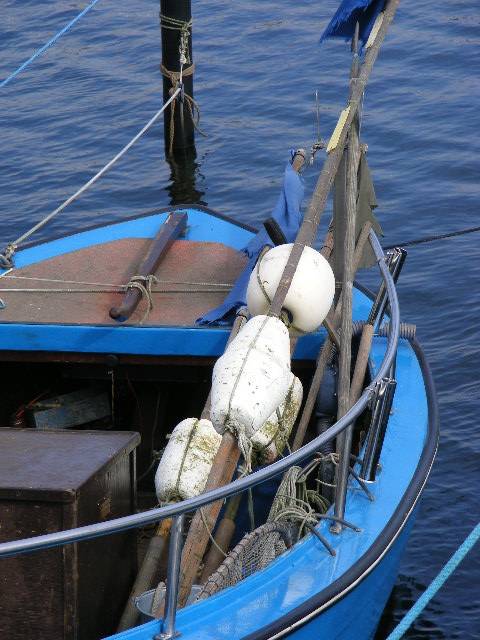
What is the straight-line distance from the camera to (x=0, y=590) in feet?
13.3

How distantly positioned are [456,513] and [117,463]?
10.7 ft

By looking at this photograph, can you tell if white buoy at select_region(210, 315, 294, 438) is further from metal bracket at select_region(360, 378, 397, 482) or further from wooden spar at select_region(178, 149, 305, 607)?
metal bracket at select_region(360, 378, 397, 482)

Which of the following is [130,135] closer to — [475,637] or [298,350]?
[298,350]

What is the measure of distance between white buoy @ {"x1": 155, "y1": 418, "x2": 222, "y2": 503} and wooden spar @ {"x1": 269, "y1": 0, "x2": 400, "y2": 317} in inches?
26.8

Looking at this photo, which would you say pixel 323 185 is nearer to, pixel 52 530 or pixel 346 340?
pixel 346 340

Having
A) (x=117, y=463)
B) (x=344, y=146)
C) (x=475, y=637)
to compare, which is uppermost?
(x=344, y=146)

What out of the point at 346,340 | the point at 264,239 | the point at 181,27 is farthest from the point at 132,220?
the point at 181,27

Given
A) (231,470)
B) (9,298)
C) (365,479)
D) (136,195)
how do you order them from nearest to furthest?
(231,470)
(365,479)
(9,298)
(136,195)

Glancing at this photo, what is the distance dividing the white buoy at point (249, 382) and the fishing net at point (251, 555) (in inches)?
18.8

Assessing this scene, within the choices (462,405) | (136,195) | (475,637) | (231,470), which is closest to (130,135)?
(136,195)

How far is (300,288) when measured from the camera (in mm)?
4863

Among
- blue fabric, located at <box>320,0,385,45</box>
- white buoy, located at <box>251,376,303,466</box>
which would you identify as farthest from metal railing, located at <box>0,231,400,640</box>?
blue fabric, located at <box>320,0,385,45</box>

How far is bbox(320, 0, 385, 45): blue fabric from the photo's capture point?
6339 millimetres

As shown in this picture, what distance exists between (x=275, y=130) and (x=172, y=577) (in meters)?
10.3
